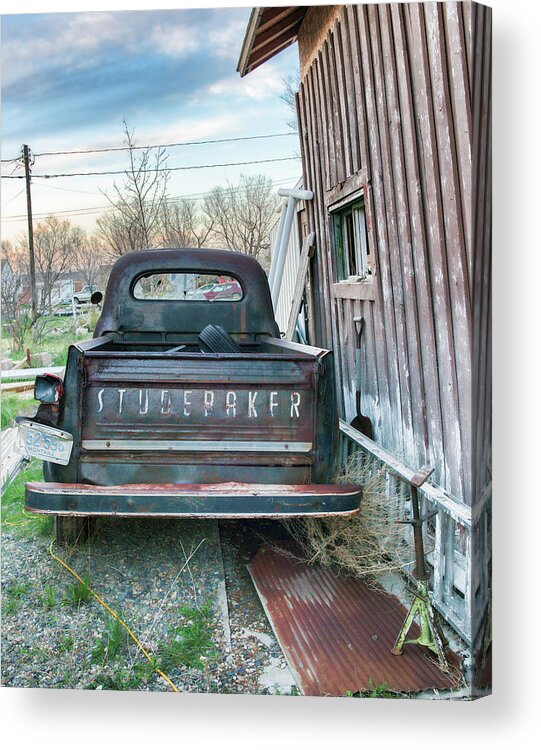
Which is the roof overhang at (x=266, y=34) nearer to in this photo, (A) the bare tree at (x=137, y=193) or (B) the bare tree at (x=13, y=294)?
(A) the bare tree at (x=137, y=193)

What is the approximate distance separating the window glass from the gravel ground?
1.71 meters

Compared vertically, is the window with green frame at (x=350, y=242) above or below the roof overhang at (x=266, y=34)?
below

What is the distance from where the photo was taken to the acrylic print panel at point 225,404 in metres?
2.51

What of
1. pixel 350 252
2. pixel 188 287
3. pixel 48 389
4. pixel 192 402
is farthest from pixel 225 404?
pixel 350 252

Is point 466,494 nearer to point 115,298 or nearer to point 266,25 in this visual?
point 266,25

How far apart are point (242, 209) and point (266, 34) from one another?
0.78m

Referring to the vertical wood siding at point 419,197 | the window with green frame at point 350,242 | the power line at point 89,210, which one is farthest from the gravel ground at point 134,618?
the window with green frame at point 350,242

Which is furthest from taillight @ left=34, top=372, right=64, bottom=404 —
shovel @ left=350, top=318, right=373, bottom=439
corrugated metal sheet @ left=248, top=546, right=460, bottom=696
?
shovel @ left=350, top=318, right=373, bottom=439

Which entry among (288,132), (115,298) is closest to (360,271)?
(288,132)

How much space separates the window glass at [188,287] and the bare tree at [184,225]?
88cm

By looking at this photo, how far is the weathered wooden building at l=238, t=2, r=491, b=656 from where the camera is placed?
243cm

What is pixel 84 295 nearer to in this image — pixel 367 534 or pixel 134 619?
pixel 134 619

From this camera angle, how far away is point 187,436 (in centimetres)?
282

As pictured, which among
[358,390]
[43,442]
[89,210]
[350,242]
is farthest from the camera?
[350,242]
